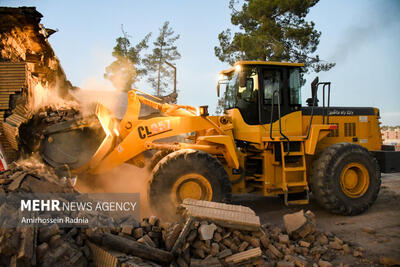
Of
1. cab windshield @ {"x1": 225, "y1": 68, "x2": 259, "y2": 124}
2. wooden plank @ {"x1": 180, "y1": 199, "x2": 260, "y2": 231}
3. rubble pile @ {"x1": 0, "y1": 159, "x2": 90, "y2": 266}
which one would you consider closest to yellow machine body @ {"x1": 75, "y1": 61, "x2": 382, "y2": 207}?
cab windshield @ {"x1": 225, "y1": 68, "x2": 259, "y2": 124}

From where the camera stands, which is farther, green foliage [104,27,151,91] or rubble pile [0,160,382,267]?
green foliage [104,27,151,91]

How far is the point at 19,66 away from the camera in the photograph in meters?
7.07

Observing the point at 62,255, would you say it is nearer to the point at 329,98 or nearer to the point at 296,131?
the point at 296,131

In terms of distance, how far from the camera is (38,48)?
A: 834 cm

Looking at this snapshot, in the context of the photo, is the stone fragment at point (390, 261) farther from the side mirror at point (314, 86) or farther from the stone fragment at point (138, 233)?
the side mirror at point (314, 86)

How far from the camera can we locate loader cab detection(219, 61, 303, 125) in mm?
6375

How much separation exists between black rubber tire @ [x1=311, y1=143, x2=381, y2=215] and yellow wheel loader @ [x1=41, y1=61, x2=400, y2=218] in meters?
0.02

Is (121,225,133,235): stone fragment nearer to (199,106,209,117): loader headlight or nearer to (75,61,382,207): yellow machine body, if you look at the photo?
(75,61,382,207): yellow machine body

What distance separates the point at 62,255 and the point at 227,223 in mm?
1973

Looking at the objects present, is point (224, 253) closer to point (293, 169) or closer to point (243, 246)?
point (243, 246)

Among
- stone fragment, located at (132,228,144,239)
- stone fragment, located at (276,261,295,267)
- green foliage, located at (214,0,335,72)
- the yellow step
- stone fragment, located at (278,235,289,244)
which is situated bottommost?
stone fragment, located at (276,261,295,267)

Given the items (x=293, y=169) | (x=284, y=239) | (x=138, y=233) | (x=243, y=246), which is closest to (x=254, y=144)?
(x=293, y=169)

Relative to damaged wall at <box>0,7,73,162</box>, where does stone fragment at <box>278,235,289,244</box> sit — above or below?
below

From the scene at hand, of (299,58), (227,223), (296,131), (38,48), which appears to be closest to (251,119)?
(296,131)
